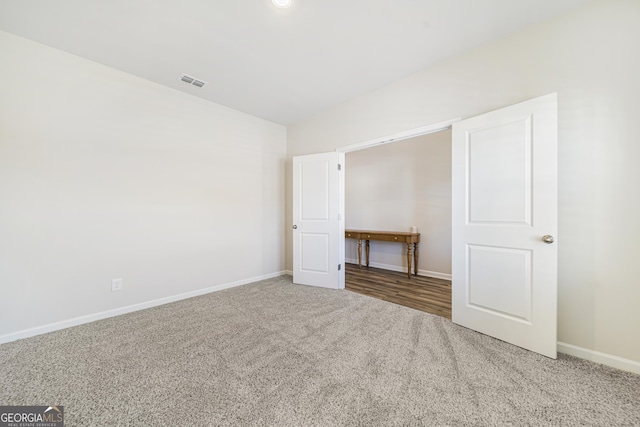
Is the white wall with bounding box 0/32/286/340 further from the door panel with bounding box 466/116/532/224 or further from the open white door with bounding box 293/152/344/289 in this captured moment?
the door panel with bounding box 466/116/532/224

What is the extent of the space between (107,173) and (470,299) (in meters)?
4.05

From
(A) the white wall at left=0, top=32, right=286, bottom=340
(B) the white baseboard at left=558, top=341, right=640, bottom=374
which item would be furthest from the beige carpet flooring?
(A) the white wall at left=0, top=32, right=286, bottom=340

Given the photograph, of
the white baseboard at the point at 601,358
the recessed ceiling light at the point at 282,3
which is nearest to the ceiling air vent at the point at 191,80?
the recessed ceiling light at the point at 282,3

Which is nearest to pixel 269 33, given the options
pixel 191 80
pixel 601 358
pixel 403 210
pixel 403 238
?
pixel 191 80

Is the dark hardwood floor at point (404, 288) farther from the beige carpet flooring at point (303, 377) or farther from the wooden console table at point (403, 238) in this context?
the beige carpet flooring at point (303, 377)

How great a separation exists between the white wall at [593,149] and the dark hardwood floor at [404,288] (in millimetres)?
1152

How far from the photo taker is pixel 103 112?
102 inches

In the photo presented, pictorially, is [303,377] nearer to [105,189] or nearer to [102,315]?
[102,315]

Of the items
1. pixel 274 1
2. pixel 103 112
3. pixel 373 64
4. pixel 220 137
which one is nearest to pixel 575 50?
pixel 373 64

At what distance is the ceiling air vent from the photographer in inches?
111

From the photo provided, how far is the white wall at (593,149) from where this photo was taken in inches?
66.2

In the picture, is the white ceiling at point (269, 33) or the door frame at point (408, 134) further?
the door frame at point (408, 134)

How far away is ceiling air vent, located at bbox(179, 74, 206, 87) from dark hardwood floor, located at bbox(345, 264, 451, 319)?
11.4ft

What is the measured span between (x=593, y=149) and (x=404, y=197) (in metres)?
2.91
